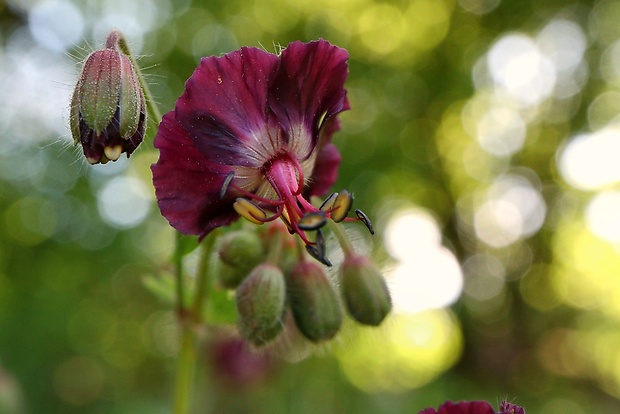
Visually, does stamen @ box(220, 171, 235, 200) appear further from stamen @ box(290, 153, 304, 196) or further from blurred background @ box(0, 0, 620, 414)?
blurred background @ box(0, 0, 620, 414)

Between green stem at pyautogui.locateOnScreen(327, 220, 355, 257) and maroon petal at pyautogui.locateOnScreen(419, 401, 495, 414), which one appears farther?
green stem at pyautogui.locateOnScreen(327, 220, 355, 257)

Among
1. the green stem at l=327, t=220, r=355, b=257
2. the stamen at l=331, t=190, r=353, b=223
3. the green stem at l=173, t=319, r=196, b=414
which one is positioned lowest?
the green stem at l=173, t=319, r=196, b=414

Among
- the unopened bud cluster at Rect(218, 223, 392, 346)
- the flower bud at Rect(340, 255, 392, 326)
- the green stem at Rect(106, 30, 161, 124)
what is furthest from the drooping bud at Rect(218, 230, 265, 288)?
the green stem at Rect(106, 30, 161, 124)

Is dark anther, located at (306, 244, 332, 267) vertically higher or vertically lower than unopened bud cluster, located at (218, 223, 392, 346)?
higher

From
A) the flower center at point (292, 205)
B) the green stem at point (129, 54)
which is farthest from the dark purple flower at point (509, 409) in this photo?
the green stem at point (129, 54)

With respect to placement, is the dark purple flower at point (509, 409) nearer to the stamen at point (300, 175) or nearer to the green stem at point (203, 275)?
the stamen at point (300, 175)

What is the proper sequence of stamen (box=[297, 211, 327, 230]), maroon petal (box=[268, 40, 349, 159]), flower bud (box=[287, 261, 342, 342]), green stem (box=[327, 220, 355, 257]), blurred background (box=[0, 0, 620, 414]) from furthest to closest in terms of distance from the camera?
blurred background (box=[0, 0, 620, 414])
green stem (box=[327, 220, 355, 257])
flower bud (box=[287, 261, 342, 342])
maroon petal (box=[268, 40, 349, 159])
stamen (box=[297, 211, 327, 230])

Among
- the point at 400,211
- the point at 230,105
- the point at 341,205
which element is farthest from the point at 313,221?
the point at 400,211
